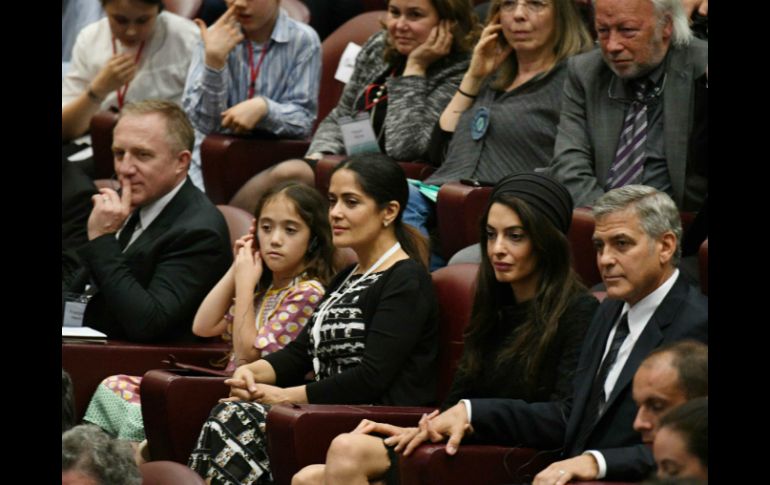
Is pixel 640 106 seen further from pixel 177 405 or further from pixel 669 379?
pixel 669 379

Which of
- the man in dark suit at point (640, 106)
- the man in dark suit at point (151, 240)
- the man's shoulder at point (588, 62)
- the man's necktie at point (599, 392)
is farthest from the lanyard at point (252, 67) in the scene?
the man's necktie at point (599, 392)

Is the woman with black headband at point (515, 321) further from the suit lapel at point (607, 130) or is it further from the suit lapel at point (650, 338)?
the suit lapel at point (607, 130)

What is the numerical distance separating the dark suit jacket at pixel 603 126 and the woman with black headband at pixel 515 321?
471 mm

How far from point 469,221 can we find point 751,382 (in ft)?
6.39

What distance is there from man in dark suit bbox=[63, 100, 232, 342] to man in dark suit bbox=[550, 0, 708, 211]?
927mm

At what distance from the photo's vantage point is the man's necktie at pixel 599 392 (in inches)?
107

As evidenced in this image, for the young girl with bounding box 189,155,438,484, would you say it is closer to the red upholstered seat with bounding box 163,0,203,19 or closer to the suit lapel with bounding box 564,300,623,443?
the suit lapel with bounding box 564,300,623,443

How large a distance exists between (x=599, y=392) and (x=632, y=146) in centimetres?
96

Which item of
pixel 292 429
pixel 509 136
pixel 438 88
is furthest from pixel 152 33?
pixel 292 429

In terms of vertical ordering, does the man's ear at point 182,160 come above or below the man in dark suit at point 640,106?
below

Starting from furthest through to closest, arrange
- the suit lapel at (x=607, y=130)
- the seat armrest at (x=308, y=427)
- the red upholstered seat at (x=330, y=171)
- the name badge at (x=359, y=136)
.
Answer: the name badge at (x=359, y=136) → the red upholstered seat at (x=330, y=171) → the suit lapel at (x=607, y=130) → the seat armrest at (x=308, y=427)

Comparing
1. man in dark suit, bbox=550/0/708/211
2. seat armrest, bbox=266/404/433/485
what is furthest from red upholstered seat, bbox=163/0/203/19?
seat armrest, bbox=266/404/433/485
